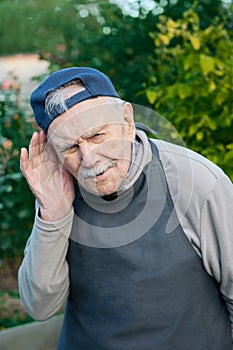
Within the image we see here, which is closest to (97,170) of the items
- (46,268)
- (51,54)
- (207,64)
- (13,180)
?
(46,268)

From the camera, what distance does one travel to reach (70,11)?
377 cm

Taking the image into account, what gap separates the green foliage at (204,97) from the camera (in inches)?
107

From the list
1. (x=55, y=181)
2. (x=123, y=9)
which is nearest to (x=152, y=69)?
(x=123, y=9)

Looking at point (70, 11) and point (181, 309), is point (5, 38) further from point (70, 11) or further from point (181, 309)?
point (181, 309)

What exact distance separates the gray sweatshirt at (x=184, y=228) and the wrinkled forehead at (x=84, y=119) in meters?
0.16

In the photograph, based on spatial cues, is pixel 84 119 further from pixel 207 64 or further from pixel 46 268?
pixel 207 64

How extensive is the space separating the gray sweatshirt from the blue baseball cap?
0.62 feet

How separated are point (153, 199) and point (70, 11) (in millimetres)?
2372

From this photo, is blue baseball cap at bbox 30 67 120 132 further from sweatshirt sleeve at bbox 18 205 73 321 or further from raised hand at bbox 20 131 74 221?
sweatshirt sleeve at bbox 18 205 73 321

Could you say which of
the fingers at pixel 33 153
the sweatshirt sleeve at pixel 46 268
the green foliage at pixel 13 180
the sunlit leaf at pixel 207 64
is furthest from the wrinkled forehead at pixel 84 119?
the green foliage at pixel 13 180

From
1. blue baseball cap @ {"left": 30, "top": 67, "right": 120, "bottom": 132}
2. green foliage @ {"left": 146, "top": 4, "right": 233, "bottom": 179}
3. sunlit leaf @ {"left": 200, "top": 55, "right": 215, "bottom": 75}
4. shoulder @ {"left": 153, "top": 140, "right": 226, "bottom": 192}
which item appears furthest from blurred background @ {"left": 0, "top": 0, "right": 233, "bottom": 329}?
blue baseball cap @ {"left": 30, "top": 67, "right": 120, "bottom": 132}

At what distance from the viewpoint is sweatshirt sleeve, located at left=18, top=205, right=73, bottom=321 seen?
5.51ft

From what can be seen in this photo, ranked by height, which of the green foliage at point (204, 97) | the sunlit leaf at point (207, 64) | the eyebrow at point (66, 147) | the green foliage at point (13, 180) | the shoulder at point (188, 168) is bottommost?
the green foliage at point (13, 180)

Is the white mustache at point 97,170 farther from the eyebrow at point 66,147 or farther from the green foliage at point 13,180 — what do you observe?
the green foliage at point 13,180
